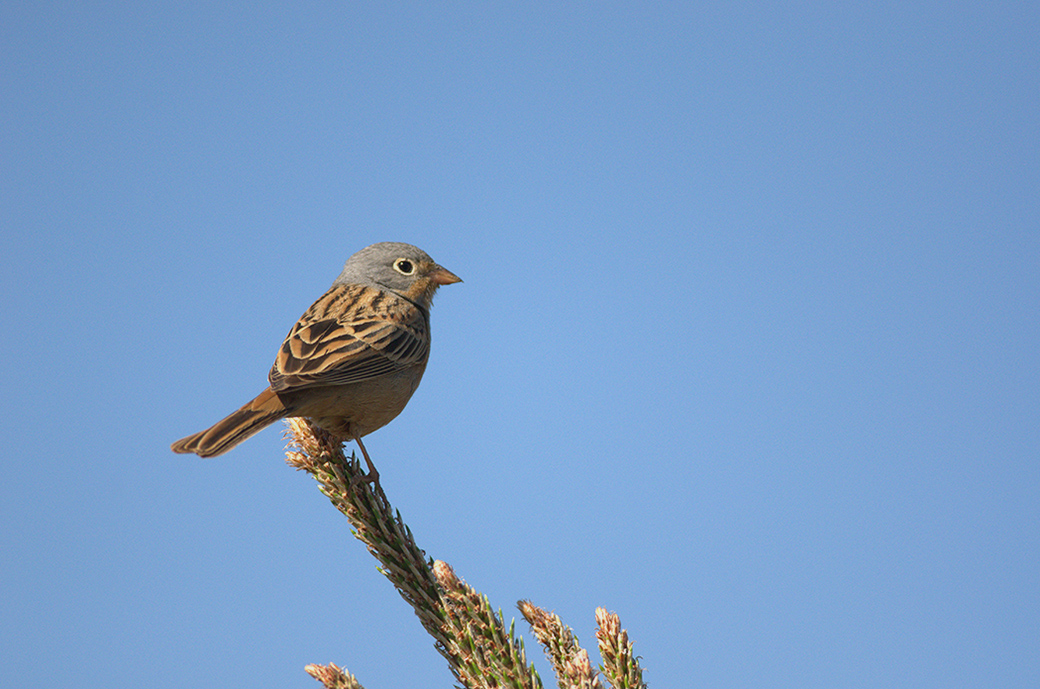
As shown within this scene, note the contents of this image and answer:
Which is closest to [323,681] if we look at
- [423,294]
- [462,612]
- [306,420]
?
[462,612]

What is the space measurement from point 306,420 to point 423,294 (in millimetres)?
2032

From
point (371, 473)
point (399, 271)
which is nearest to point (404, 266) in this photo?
point (399, 271)

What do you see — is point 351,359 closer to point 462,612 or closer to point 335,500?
point 335,500

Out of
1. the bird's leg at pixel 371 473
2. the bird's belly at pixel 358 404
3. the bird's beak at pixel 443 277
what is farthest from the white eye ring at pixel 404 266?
the bird's leg at pixel 371 473

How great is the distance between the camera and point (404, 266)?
660 cm

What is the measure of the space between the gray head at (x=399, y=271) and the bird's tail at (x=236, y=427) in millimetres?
1988

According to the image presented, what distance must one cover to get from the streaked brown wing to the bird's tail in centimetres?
14

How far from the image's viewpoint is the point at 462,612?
376 cm

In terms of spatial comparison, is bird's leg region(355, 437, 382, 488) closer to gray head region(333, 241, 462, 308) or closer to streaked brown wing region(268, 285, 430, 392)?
streaked brown wing region(268, 285, 430, 392)

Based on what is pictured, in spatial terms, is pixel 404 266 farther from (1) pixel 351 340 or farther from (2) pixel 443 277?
(1) pixel 351 340

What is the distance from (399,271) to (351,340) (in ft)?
4.54

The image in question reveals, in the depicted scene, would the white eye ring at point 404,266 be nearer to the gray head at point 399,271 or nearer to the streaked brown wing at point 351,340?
the gray head at point 399,271

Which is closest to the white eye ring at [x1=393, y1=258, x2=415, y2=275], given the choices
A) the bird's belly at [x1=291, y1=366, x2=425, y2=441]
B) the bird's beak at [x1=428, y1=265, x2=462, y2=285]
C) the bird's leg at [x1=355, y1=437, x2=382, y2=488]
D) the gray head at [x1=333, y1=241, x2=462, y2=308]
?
the gray head at [x1=333, y1=241, x2=462, y2=308]

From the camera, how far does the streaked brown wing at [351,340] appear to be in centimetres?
483
